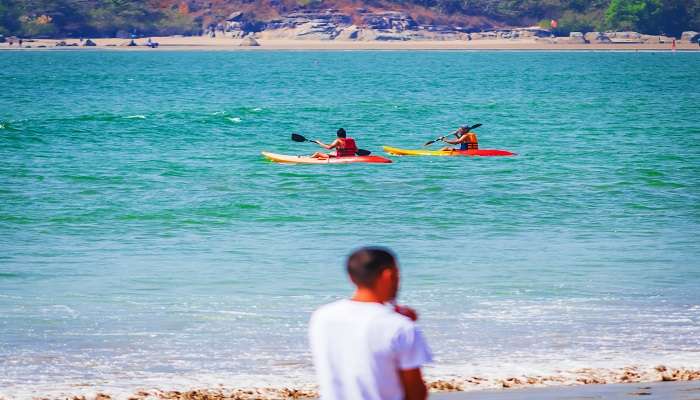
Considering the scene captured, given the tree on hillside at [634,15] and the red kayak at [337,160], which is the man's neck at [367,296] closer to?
the red kayak at [337,160]

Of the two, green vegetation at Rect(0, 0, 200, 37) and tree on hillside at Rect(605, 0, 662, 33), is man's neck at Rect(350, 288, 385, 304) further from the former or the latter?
green vegetation at Rect(0, 0, 200, 37)

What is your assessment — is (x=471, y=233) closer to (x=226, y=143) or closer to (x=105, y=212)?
(x=105, y=212)

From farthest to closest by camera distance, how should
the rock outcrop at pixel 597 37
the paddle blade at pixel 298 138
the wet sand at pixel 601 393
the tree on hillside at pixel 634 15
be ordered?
1. the rock outcrop at pixel 597 37
2. the tree on hillside at pixel 634 15
3. the paddle blade at pixel 298 138
4. the wet sand at pixel 601 393

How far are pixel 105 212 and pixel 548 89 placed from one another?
2262 inches

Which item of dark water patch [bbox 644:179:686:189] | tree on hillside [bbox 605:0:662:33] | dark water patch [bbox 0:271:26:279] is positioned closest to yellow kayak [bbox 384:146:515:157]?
dark water patch [bbox 644:179:686:189]

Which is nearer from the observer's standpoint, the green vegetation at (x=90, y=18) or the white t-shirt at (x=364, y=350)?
the white t-shirt at (x=364, y=350)

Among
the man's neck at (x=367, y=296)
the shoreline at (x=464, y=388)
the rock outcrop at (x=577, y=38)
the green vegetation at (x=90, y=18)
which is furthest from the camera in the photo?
the green vegetation at (x=90, y=18)

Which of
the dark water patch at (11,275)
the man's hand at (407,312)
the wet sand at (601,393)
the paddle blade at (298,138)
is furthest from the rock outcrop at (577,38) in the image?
the man's hand at (407,312)

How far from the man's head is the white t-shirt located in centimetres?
7

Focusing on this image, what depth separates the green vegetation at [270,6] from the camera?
18500 centimetres

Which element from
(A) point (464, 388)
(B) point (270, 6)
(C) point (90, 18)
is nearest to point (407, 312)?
(A) point (464, 388)

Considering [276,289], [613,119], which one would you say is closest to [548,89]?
[613,119]

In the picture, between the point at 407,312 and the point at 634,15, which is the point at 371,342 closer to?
the point at 407,312

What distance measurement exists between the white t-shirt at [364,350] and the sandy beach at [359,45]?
569 ft
